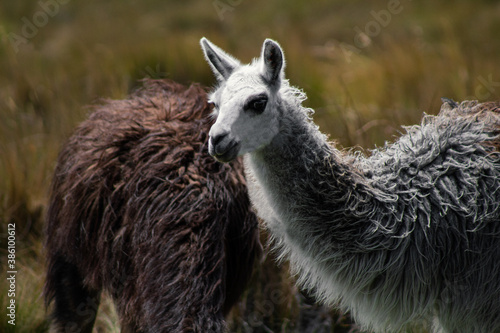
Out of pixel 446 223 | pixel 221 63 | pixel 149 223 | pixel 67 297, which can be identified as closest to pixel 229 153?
pixel 221 63

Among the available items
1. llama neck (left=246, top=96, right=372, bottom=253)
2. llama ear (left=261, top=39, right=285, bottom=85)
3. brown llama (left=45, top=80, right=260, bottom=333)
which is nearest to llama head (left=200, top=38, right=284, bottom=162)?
llama ear (left=261, top=39, right=285, bottom=85)

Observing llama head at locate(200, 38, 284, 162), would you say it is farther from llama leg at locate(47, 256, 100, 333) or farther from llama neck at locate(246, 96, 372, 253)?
llama leg at locate(47, 256, 100, 333)

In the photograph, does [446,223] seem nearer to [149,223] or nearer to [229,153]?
[229,153]

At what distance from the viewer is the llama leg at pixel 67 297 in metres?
3.93

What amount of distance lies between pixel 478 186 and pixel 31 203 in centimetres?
391

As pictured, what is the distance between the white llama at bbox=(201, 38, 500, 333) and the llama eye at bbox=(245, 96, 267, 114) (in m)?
0.01

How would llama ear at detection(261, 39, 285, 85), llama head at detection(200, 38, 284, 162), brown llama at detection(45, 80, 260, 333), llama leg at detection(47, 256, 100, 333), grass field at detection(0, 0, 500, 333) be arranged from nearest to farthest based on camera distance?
llama head at detection(200, 38, 284, 162)
llama ear at detection(261, 39, 285, 85)
brown llama at detection(45, 80, 260, 333)
llama leg at detection(47, 256, 100, 333)
grass field at detection(0, 0, 500, 333)

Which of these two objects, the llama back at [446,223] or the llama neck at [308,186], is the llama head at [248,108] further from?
the llama back at [446,223]

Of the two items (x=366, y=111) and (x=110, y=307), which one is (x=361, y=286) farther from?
(x=366, y=111)

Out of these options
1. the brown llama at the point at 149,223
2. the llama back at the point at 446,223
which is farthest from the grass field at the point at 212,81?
the llama back at the point at 446,223

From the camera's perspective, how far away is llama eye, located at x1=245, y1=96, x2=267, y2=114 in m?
2.75

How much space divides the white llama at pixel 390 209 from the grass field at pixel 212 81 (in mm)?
1323

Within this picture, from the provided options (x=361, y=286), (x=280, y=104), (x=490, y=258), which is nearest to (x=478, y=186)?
(x=490, y=258)

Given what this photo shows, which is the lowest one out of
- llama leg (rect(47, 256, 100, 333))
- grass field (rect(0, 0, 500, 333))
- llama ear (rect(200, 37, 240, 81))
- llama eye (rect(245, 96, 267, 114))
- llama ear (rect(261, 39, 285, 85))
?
llama leg (rect(47, 256, 100, 333))
